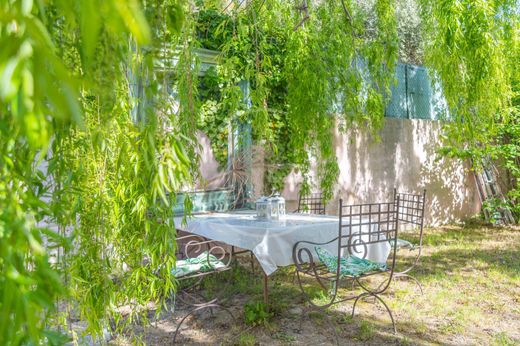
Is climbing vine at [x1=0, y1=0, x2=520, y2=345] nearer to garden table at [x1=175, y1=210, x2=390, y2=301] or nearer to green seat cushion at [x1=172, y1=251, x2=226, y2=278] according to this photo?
green seat cushion at [x1=172, y1=251, x2=226, y2=278]

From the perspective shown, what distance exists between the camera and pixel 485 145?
294 inches

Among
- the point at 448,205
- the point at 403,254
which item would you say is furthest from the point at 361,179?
the point at 448,205

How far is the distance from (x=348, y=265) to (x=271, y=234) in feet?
2.08

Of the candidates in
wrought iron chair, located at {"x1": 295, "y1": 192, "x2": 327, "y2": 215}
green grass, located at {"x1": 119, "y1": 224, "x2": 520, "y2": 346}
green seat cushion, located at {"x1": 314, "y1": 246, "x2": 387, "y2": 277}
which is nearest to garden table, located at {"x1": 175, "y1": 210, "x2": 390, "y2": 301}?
green seat cushion, located at {"x1": 314, "y1": 246, "x2": 387, "y2": 277}

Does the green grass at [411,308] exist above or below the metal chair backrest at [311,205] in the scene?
below

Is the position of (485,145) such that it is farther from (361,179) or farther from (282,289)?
(282,289)

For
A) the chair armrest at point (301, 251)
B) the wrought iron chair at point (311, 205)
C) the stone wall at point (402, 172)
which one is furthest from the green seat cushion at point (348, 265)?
the stone wall at point (402, 172)

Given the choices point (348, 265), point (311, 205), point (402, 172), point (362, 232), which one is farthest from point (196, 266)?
point (402, 172)

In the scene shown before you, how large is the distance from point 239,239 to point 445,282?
2.30 metres

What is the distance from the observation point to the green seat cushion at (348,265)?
3330 mm

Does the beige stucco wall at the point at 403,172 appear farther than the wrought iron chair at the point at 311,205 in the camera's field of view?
Yes

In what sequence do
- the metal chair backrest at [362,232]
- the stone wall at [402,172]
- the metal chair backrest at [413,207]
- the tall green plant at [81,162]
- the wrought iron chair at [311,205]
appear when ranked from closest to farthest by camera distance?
the tall green plant at [81,162]
the metal chair backrest at [362,232]
the metal chair backrest at [413,207]
the wrought iron chair at [311,205]
the stone wall at [402,172]

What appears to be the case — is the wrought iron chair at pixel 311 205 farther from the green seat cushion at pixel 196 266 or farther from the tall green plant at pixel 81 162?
the tall green plant at pixel 81 162

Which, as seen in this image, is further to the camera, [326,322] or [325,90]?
[325,90]
